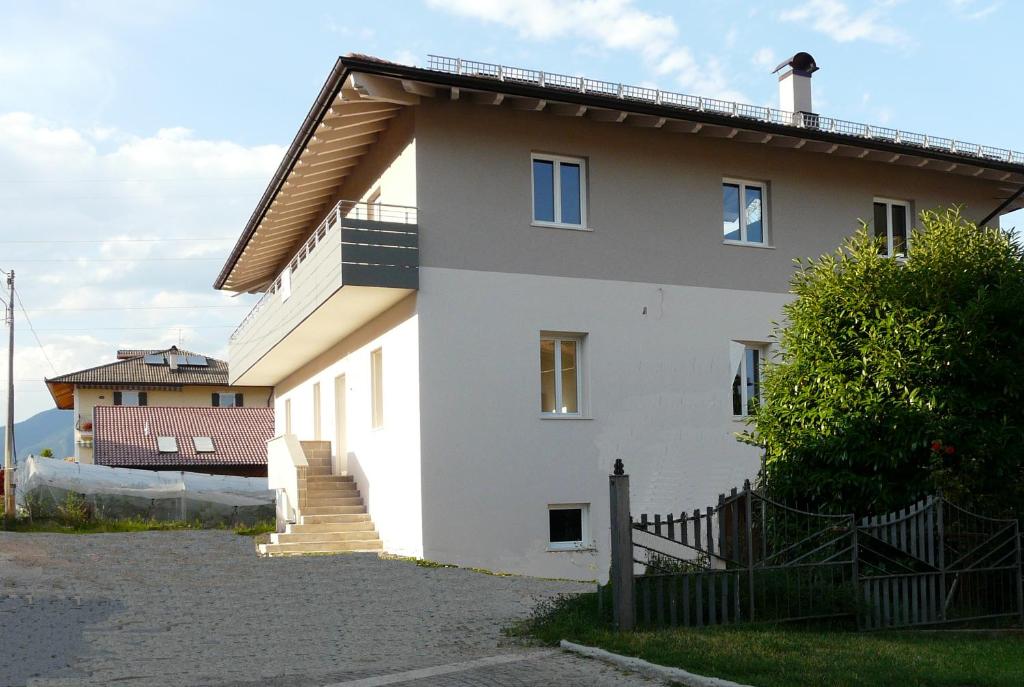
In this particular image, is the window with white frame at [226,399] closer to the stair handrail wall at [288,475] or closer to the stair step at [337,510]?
the stair handrail wall at [288,475]

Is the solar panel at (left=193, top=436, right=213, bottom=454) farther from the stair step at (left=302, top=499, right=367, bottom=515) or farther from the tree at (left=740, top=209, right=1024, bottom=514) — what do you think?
the tree at (left=740, top=209, right=1024, bottom=514)

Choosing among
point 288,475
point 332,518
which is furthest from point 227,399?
point 332,518

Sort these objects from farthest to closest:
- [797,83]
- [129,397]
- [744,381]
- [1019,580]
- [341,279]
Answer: [129,397] → [797,83] → [744,381] → [341,279] → [1019,580]

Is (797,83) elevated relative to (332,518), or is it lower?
elevated

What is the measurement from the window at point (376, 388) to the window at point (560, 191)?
400 centimetres

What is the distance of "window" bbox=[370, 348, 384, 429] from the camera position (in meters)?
19.8

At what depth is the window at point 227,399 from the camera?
7475 cm

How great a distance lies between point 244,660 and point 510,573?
27.6 ft

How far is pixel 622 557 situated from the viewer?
970cm

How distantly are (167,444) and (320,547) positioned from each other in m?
39.7

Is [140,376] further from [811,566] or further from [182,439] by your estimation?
[811,566]

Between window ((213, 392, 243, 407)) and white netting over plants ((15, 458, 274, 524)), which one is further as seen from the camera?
window ((213, 392, 243, 407))

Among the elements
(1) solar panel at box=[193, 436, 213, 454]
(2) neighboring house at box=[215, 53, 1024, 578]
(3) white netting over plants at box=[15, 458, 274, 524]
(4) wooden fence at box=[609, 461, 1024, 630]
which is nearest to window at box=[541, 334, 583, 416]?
(2) neighboring house at box=[215, 53, 1024, 578]

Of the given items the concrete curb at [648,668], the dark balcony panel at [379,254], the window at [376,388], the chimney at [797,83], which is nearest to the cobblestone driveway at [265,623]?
the concrete curb at [648,668]
